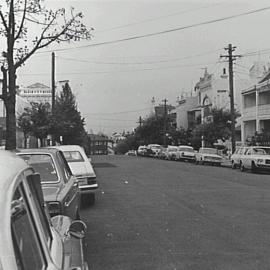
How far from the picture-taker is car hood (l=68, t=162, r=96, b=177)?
13.4 metres

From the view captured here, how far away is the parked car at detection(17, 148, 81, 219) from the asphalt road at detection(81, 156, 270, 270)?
2.93ft

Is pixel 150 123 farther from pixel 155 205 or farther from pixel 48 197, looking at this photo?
pixel 48 197

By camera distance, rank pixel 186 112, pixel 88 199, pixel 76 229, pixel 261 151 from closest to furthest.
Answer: pixel 76 229
pixel 88 199
pixel 261 151
pixel 186 112

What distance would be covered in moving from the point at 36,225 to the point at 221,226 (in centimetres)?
753

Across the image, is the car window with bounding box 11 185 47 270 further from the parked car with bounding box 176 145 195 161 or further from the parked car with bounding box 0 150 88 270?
the parked car with bounding box 176 145 195 161

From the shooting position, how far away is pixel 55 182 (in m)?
7.84

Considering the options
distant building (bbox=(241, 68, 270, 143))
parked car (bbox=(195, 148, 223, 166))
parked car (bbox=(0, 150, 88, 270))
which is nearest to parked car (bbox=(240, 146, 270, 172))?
parked car (bbox=(195, 148, 223, 166))

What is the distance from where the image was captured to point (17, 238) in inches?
94.9

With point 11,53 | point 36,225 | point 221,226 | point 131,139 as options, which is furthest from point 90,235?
point 131,139

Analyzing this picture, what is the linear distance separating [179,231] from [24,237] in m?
7.15

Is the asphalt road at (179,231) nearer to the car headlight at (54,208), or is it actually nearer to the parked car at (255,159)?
the car headlight at (54,208)

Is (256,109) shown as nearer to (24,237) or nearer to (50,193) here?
(50,193)

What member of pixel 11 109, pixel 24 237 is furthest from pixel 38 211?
pixel 11 109

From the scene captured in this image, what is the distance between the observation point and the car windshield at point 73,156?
14455 millimetres
